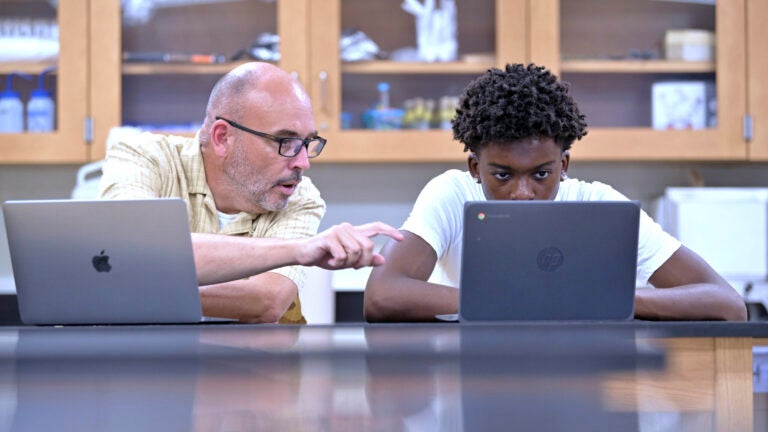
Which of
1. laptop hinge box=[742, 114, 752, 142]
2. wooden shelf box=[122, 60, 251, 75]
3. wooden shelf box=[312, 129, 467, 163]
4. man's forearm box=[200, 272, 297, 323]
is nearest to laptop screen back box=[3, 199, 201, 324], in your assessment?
man's forearm box=[200, 272, 297, 323]

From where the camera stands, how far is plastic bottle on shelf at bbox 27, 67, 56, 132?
9.07 feet

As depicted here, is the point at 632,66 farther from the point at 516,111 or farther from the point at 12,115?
the point at 12,115

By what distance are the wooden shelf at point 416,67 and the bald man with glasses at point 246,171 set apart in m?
0.98

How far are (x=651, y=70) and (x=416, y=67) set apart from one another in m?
0.72

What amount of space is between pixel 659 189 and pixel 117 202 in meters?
2.24

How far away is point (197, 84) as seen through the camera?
2.87 meters

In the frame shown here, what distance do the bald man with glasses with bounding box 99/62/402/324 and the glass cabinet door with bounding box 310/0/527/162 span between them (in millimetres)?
867

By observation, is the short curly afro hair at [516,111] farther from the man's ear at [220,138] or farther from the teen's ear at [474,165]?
the man's ear at [220,138]

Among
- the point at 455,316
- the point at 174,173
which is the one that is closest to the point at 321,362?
the point at 455,316

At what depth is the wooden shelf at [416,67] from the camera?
2.83 metres

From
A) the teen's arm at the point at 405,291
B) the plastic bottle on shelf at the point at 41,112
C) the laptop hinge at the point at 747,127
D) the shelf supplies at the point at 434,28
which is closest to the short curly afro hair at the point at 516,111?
the teen's arm at the point at 405,291

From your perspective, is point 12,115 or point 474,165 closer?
point 474,165

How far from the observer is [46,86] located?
2781 mm

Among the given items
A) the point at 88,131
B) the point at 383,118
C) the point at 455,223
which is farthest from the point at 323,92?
the point at 455,223
